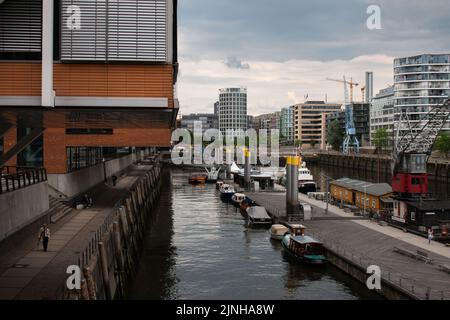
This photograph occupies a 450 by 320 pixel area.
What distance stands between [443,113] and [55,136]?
41.9 m

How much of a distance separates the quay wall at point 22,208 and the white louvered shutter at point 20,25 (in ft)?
43.8

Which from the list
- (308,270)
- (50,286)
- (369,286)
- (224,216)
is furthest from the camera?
(224,216)

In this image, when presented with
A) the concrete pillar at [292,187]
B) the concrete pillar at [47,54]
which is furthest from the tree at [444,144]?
the concrete pillar at [47,54]

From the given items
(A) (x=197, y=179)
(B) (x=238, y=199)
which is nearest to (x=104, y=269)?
(B) (x=238, y=199)

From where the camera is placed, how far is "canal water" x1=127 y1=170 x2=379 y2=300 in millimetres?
34188

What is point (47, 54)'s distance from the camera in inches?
771

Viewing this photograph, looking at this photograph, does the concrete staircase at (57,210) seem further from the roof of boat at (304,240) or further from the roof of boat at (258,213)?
the roof of boat at (258,213)

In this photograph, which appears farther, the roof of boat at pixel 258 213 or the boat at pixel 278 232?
the roof of boat at pixel 258 213

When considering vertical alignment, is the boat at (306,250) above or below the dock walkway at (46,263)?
below

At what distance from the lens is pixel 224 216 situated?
69.4 meters

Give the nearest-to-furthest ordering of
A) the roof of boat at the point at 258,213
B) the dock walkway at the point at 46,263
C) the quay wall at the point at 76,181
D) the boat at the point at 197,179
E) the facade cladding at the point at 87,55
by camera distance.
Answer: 1. the facade cladding at the point at 87,55
2. the dock walkway at the point at 46,263
3. the quay wall at the point at 76,181
4. the roof of boat at the point at 258,213
5. the boat at the point at 197,179

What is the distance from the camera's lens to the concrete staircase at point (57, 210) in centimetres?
4374
